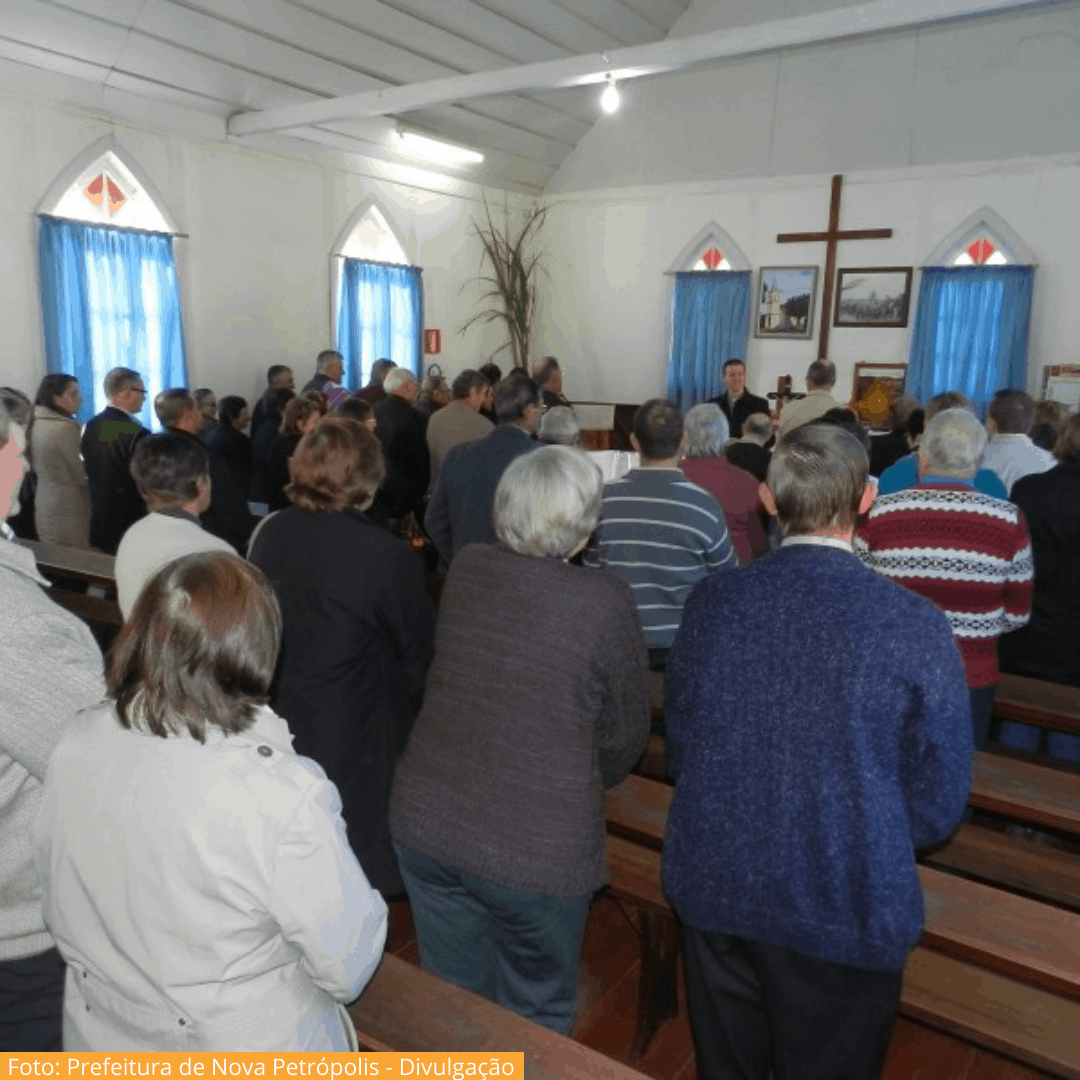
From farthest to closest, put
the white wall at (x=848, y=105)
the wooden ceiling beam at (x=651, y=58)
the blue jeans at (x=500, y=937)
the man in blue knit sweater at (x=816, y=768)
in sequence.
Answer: the white wall at (x=848, y=105) < the wooden ceiling beam at (x=651, y=58) < the blue jeans at (x=500, y=937) < the man in blue knit sweater at (x=816, y=768)

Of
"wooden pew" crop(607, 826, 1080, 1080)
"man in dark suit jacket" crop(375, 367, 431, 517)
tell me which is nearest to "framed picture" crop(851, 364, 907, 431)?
"man in dark suit jacket" crop(375, 367, 431, 517)

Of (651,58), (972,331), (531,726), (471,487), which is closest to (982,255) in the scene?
(972,331)

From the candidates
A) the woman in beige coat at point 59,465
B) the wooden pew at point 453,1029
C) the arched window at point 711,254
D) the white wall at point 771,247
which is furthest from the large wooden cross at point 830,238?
the wooden pew at point 453,1029

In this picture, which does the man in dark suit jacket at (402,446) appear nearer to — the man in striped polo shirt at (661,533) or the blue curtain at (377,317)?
the man in striped polo shirt at (661,533)

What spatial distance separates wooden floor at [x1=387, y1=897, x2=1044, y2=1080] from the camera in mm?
2359

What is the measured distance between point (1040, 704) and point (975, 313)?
6909 millimetres

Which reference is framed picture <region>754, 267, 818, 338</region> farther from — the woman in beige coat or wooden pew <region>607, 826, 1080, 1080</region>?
wooden pew <region>607, 826, 1080, 1080</region>

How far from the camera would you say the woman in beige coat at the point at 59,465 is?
15.4 feet

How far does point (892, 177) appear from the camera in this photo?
900 centimetres

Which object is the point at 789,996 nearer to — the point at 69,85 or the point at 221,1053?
the point at 221,1053

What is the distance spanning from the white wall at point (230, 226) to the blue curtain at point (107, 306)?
0.42ft

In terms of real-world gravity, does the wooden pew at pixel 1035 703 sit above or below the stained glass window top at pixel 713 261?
below

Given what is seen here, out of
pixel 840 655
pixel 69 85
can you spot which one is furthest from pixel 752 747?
pixel 69 85

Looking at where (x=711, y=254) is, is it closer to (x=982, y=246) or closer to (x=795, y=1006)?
(x=982, y=246)
